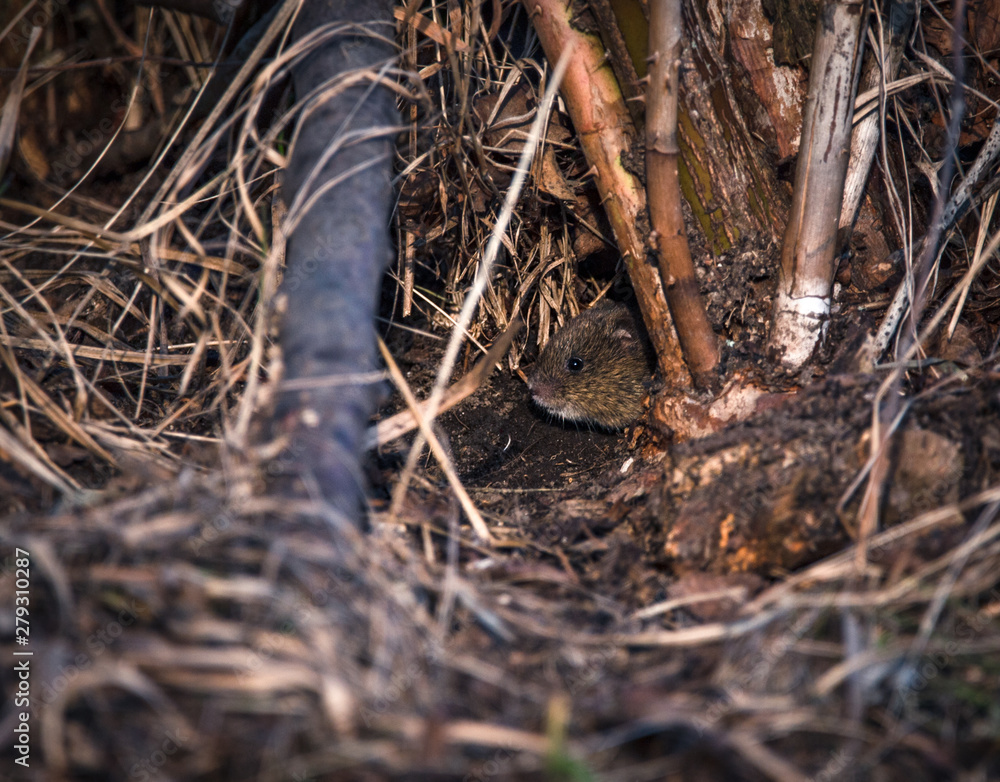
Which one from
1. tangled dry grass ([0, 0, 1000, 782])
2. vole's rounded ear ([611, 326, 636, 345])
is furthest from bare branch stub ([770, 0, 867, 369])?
vole's rounded ear ([611, 326, 636, 345])

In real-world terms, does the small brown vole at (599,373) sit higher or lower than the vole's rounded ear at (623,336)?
lower

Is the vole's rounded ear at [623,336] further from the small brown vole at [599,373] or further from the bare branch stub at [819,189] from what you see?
the bare branch stub at [819,189]

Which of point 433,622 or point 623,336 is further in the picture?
point 623,336

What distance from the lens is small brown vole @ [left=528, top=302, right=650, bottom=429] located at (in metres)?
4.51

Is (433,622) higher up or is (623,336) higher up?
(433,622)

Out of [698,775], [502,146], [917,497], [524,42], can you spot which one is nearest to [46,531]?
[698,775]

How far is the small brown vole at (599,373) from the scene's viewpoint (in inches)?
177

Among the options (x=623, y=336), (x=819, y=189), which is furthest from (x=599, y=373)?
(x=819, y=189)

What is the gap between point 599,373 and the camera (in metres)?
4.59

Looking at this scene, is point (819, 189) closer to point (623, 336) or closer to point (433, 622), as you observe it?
point (623, 336)

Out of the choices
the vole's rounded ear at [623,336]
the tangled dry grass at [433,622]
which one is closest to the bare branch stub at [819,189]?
the tangled dry grass at [433,622]

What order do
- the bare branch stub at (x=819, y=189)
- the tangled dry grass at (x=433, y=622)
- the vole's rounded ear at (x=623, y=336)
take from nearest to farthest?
1. the tangled dry grass at (x=433, y=622)
2. the bare branch stub at (x=819, y=189)
3. the vole's rounded ear at (x=623, y=336)

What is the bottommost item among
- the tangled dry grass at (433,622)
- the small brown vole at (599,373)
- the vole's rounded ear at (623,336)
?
the small brown vole at (599,373)

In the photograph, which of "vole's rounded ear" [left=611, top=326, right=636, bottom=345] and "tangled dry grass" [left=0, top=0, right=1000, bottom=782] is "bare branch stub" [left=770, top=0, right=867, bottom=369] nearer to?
"tangled dry grass" [left=0, top=0, right=1000, bottom=782]
